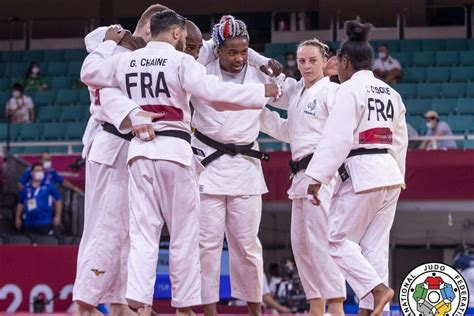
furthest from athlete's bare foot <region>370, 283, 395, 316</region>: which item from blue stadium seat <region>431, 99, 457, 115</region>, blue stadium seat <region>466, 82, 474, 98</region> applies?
blue stadium seat <region>466, 82, 474, 98</region>

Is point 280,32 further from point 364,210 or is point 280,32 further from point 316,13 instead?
point 364,210

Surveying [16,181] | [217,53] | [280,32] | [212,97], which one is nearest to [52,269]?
[16,181]

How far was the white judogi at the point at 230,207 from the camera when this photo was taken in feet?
25.3

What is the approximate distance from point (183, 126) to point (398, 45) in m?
13.5

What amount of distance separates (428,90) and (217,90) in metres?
12.1

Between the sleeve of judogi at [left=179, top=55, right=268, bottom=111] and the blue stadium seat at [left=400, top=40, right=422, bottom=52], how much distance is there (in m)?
13.3

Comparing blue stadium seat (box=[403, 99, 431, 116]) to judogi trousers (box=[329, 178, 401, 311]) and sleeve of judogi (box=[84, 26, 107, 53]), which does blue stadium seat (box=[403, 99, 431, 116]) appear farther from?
sleeve of judogi (box=[84, 26, 107, 53])

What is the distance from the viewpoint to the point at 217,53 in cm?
794

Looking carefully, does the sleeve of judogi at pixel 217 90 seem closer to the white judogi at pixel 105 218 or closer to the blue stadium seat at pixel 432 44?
the white judogi at pixel 105 218

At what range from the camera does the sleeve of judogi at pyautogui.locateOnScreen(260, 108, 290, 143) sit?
823cm

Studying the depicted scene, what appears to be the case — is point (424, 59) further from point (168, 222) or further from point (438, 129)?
point (168, 222)

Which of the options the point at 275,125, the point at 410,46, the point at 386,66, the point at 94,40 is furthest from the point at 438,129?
the point at 94,40

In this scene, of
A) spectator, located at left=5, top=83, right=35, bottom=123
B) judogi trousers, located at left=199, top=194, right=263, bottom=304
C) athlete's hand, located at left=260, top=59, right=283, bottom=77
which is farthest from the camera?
spectator, located at left=5, top=83, right=35, bottom=123

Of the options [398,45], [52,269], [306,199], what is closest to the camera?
[306,199]
